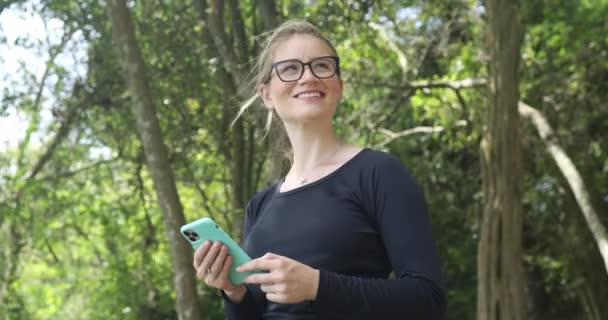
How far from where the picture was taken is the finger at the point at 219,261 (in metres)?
1.61

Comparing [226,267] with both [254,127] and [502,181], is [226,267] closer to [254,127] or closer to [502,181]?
[502,181]

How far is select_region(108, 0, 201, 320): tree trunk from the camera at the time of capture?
5449 millimetres

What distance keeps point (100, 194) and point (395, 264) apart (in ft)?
27.0

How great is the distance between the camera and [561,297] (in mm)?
11578

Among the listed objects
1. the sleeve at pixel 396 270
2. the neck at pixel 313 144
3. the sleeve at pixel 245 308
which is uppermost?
the neck at pixel 313 144

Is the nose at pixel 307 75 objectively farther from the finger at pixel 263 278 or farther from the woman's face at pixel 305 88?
the finger at pixel 263 278

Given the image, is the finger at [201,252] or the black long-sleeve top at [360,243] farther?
the finger at [201,252]

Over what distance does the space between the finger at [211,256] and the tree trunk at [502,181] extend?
4900 millimetres

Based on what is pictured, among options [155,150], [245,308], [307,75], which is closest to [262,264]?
[245,308]

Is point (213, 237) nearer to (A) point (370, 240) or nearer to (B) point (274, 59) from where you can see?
(A) point (370, 240)

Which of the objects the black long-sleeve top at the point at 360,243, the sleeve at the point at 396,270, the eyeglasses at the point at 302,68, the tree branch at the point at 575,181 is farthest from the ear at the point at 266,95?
the tree branch at the point at 575,181

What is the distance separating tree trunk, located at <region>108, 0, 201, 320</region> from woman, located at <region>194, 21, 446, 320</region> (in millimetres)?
3567

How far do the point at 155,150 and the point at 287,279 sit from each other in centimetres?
418

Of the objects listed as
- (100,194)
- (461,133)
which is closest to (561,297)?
(461,133)
